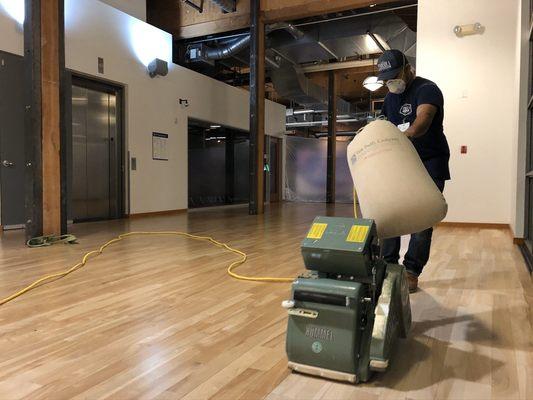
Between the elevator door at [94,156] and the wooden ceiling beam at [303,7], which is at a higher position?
the wooden ceiling beam at [303,7]

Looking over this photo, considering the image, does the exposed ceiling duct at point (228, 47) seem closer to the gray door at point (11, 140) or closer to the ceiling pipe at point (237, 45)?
the ceiling pipe at point (237, 45)

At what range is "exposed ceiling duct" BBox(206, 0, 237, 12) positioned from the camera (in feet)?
23.9

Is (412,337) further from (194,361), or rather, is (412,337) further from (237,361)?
(194,361)

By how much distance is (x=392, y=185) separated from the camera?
1.48 metres

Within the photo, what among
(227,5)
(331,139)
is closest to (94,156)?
(227,5)

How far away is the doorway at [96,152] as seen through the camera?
5996 millimetres

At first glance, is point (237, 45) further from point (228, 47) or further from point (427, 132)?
point (427, 132)

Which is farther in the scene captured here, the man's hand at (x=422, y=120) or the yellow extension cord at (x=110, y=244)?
the yellow extension cord at (x=110, y=244)

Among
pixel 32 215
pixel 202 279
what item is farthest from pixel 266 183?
pixel 202 279

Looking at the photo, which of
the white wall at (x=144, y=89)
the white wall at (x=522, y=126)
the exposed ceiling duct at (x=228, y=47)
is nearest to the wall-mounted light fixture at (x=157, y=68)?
the white wall at (x=144, y=89)

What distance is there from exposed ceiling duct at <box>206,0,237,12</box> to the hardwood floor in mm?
5486

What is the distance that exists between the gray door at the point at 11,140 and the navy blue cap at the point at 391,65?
4.56 metres

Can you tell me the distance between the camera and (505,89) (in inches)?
216

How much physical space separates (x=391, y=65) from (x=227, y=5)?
6233mm
